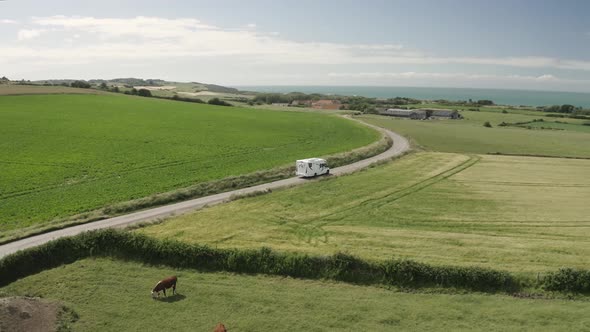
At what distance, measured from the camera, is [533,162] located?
55500mm

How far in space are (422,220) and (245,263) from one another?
1438 centimetres

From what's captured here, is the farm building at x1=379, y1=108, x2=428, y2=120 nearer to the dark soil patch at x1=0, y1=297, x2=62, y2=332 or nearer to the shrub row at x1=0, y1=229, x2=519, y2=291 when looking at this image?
the shrub row at x1=0, y1=229, x2=519, y2=291

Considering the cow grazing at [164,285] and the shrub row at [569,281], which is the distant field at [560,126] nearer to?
the shrub row at [569,281]

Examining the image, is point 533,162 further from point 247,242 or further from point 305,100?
point 305,100

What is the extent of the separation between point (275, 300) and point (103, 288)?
786 cm

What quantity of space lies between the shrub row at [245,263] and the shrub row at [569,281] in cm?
144

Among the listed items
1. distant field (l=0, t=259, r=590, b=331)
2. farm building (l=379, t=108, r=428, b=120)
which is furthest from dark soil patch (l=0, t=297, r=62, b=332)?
farm building (l=379, t=108, r=428, b=120)

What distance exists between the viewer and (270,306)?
18578 millimetres

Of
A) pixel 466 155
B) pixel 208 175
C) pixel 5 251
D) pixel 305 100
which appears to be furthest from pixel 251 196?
pixel 305 100

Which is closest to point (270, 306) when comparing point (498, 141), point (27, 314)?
point (27, 314)

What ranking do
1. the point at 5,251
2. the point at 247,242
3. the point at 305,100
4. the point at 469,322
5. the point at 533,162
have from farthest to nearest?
the point at 305,100, the point at 533,162, the point at 247,242, the point at 5,251, the point at 469,322

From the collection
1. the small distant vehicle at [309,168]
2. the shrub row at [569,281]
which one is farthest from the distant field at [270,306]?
the small distant vehicle at [309,168]

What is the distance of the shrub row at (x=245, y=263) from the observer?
67.5 ft

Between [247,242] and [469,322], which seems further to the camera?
[247,242]
